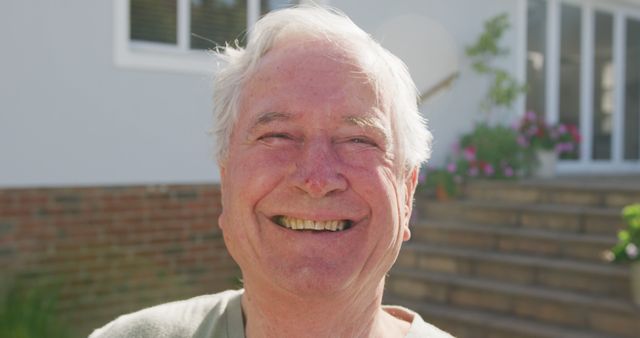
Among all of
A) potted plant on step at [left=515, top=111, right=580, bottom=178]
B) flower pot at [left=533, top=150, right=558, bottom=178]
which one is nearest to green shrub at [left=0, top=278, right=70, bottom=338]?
potted plant on step at [left=515, top=111, right=580, bottom=178]

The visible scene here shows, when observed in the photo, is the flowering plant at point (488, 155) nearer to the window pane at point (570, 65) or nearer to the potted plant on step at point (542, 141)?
the potted plant on step at point (542, 141)

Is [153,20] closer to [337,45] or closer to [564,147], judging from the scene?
[564,147]

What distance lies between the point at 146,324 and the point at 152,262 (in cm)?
456

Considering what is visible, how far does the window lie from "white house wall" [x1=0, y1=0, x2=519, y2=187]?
90mm

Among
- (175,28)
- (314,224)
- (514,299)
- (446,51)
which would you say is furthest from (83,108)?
(314,224)

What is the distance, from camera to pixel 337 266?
1.33 m

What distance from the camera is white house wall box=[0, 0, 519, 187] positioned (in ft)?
17.0

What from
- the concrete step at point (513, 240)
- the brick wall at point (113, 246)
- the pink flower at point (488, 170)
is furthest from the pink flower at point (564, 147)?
the brick wall at point (113, 246)

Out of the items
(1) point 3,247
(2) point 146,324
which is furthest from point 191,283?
(2) point 146,324

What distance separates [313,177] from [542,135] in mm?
7168

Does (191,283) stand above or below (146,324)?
below

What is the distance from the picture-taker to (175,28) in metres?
6.25

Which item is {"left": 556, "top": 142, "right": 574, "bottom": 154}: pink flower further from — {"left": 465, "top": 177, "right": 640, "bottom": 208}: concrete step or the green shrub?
the green shrub

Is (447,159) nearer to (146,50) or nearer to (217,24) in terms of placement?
(217,24)
